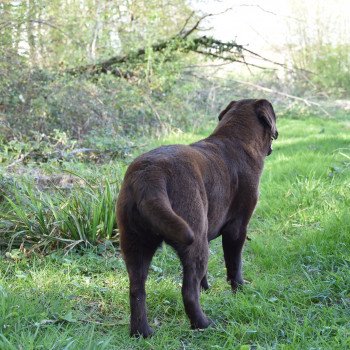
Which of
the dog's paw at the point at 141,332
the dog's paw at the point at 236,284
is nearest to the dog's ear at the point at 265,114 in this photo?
the dog's paw at the point at 236,284

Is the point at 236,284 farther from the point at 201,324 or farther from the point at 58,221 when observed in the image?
the point at 58,221

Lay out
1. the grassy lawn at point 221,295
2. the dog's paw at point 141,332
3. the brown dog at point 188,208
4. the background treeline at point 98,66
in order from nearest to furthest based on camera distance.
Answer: the brown dog at point 188,208 → the grassy lawn at point 221,295 → the dog's paw at point 141,332 → the background treeline at point 98,66

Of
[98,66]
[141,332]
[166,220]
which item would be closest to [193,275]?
[141,332]

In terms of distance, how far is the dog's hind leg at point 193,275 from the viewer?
2.91 m

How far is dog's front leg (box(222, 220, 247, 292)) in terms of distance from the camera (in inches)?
143

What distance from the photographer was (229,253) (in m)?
3.72

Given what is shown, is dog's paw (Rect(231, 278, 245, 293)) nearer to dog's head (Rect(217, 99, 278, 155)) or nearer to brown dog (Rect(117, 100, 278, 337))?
brown dog (Rect(117, 100, 278, 337))

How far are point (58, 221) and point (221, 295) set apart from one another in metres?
1.62

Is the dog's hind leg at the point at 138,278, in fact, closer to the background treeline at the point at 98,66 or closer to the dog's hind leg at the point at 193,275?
the dog's hind leg at the point at 193,275

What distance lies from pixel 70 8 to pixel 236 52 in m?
3.32

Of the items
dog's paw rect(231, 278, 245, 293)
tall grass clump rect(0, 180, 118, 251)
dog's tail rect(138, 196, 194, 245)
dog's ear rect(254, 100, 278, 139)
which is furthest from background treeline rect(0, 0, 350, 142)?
dog's tail rect(138, 196, 194, 245)

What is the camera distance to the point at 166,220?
248cm

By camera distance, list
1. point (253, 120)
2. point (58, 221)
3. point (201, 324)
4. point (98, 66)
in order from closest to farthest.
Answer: point (201, 324) < point (253, 120) < point (58, 221) < point (98, 66)

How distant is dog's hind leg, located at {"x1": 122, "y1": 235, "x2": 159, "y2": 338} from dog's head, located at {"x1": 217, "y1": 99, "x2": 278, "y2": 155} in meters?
1.34
